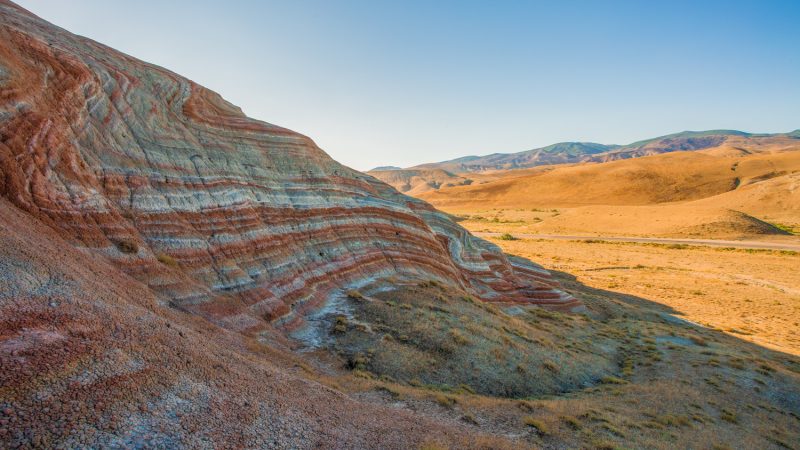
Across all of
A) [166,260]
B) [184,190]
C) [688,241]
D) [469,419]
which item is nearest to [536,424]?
[469,419]

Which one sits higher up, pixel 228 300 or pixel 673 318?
pixel 228 300

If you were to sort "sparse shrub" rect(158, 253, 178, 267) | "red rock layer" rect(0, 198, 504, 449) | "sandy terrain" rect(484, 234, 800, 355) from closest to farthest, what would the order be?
"red rock layer" rect(0, 198, 504, 449)
"sparse shrub" rect(158, 253, 178, 267)
"sandy terrain" rect(484, 234, 800, 355)

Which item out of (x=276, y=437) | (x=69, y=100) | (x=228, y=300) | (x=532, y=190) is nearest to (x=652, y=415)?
(x=276, y=437)

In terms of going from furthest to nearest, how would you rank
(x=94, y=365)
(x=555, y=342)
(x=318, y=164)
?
(x=318, y=164) → (x=555, y=342) → (x=94, y=365)

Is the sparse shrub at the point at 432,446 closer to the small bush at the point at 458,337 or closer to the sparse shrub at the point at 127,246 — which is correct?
the small bush at the point at 458,337

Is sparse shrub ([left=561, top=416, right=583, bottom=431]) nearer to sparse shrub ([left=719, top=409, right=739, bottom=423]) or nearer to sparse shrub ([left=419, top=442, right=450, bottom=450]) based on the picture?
sparse shrub ([left=419, top=442, right=450, bottom=450])

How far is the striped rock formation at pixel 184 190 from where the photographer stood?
12273 millimetres

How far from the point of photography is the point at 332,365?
14086 millimetres

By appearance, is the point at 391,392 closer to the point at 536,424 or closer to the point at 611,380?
the point at 536,424

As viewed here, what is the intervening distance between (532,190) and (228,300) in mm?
159497

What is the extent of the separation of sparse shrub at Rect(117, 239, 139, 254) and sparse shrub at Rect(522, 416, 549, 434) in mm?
12835

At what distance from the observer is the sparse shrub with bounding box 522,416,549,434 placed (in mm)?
11625

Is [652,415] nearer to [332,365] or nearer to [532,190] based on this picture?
[332,365]

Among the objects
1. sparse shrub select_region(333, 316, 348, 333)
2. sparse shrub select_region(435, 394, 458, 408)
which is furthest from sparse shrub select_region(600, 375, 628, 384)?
sparse shrub select_region(333, 316, 348, 333)
